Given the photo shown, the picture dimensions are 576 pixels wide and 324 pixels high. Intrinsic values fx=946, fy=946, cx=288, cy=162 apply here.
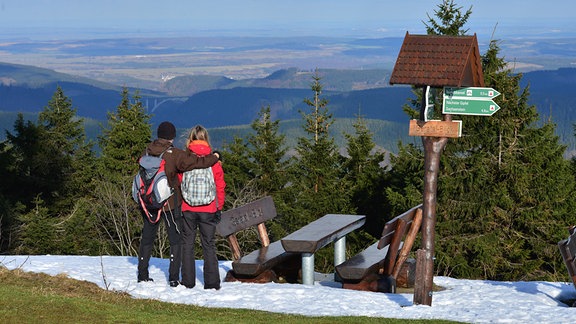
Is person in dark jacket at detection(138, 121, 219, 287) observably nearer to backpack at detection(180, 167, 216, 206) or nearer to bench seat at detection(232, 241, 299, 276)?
backpack at detection(180, 167, 216, 206)

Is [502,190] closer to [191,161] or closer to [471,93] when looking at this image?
[471,93]

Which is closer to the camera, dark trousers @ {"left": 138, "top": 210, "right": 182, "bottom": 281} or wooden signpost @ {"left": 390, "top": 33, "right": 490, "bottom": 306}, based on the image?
wooden signpost @ {"left": 390, "top": 33, "right": 490, "bottom": 306}

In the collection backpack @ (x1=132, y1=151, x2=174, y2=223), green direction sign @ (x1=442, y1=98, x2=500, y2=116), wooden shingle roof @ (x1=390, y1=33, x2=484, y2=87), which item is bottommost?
backpack @ (x1=132, y1=151, x2=174, y2=223)

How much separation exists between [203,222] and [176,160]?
799mm

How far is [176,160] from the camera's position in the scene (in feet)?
35.1

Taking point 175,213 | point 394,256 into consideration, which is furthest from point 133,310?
point 394,256

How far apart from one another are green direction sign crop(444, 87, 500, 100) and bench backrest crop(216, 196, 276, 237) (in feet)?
10.6

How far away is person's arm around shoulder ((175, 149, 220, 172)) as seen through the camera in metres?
10.6

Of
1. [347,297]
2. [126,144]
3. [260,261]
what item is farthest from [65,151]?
[347,297]

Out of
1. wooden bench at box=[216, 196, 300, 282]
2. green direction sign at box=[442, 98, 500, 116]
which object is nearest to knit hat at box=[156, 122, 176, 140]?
wooden bench at box=[216, 196, 300, 282]

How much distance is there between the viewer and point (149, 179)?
10.8 meters

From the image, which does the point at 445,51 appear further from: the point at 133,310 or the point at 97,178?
the point at 97,178

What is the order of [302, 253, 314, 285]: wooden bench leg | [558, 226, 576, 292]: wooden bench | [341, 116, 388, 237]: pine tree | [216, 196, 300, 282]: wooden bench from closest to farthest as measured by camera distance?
1. [558, 226, 576, 292]: wooden bench
2. [216, 196, 300, 282]: wooden bench
3. [302, 253, 314, 285]: wooden bench leg
4. [341, 116, 388, 237]: pine tree

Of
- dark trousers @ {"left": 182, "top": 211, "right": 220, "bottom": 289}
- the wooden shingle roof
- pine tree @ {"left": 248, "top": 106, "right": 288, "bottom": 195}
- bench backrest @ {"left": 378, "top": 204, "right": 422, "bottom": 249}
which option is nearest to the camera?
the wooden shingle roof
